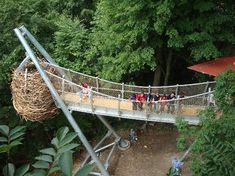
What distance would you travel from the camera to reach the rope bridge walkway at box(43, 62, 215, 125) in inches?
342

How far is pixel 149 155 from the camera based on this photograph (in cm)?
1120

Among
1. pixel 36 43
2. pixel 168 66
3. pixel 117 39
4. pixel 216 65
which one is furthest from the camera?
pixel 168 66

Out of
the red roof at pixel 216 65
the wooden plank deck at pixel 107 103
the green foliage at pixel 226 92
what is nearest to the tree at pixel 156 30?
the red roof at pixel 216 65

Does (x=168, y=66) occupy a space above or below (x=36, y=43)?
below

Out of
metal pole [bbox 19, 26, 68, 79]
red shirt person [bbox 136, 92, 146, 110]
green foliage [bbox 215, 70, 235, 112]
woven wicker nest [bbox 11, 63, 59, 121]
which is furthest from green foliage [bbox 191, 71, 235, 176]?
metal pole [bbox 19, 26, 68, 79]

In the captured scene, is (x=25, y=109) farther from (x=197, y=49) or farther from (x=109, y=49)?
(x=197, y=49)

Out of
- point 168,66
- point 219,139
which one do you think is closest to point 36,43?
point 168,66

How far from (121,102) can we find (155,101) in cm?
91

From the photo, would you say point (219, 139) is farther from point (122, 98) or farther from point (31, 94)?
point (31, 94)

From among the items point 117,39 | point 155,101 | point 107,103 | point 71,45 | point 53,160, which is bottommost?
point 107,103

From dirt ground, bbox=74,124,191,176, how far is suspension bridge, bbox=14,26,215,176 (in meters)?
1.35

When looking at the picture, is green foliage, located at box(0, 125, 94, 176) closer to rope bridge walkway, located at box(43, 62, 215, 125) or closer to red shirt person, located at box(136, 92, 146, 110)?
rope bridge walkway, located at box(43, 62, 215, 125)

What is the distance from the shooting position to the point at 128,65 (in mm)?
9617

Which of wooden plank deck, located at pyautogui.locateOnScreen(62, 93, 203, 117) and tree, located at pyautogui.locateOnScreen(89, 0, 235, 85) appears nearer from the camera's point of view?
wooden plank deck, located at pyautogui.locateOnScreen(62, 93, 203, 117)
